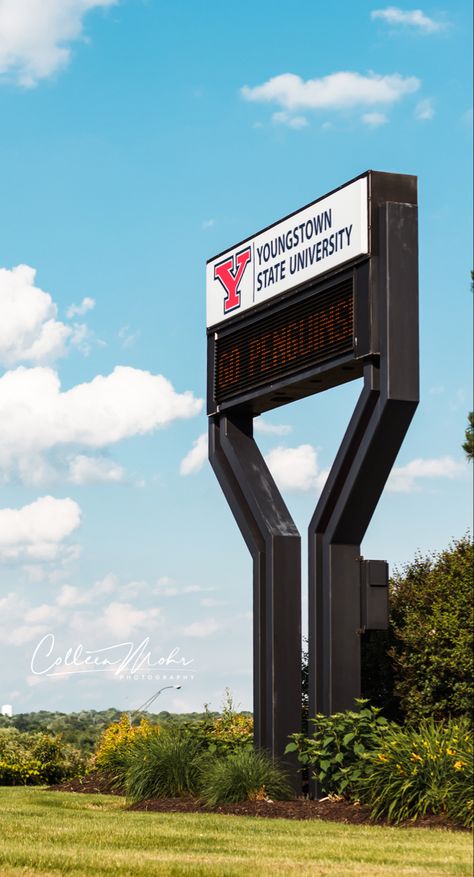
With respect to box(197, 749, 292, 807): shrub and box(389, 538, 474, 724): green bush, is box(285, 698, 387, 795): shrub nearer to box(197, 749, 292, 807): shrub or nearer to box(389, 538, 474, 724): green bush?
box(197, 749, 292, 807): shrub

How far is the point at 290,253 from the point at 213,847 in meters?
9.22

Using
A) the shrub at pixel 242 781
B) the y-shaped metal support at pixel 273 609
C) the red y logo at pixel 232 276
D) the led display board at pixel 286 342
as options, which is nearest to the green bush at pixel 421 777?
the shrub at pixel 242 781

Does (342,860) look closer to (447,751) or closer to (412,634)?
(447,751)

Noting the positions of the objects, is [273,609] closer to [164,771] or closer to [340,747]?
[340,747]

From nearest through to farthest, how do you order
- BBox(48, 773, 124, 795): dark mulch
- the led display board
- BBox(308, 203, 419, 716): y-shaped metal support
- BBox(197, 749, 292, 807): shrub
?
BBox(197, 749, 292, 807): shrub, BBox(308, 203, 419, 716): y-shaped metal support, the led display board, BBox(48, 773, 124, 795): dark mulch

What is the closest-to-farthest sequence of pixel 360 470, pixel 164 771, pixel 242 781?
pixel 242 781 → pixel 360 470 → pixel 164 771

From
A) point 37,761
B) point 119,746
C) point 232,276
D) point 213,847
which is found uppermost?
point 232,276

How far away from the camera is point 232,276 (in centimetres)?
1995

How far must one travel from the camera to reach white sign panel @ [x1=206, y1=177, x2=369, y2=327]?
16953mm

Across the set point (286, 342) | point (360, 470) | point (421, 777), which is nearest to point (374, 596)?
point (360, 470)

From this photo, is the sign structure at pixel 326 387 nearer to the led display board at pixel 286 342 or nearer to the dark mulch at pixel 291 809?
the led display board at pixel 286 342

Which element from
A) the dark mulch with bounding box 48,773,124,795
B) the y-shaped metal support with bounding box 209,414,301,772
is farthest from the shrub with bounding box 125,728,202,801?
the dark mulch with bounding box 48,773,124,795

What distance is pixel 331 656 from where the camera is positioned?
1700 centimetres

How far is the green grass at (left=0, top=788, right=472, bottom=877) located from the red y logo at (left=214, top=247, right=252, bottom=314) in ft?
26.4
